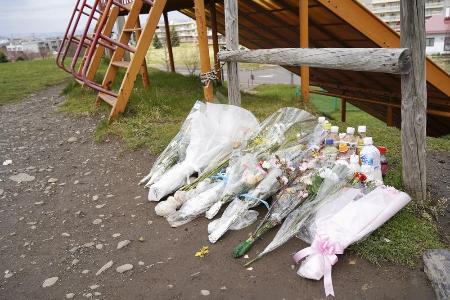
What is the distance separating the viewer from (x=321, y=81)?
335 inches

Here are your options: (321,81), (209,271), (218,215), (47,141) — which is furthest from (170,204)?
(321,81)

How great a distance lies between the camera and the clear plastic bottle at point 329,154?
9.09 feet

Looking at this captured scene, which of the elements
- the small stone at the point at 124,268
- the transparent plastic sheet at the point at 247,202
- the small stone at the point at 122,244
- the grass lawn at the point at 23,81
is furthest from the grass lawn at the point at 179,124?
the grass lawn at the point at 23,81

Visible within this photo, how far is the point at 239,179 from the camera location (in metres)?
2.92

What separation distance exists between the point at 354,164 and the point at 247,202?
29.7 inches

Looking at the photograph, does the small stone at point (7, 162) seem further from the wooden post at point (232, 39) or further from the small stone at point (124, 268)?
the small stone at point (124, 268)

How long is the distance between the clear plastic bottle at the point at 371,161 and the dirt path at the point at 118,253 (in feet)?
2.19

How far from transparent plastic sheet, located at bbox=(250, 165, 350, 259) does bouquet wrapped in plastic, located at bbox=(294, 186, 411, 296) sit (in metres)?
0.05

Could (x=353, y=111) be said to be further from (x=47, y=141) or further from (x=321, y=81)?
(x=47, y=141)

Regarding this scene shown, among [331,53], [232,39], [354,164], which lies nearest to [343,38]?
[232,39]

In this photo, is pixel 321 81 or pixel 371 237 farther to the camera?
pixel 321 81

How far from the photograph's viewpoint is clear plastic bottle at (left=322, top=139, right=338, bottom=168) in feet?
9.09

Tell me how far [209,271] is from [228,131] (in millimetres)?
1450

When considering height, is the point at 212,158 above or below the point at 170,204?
above
